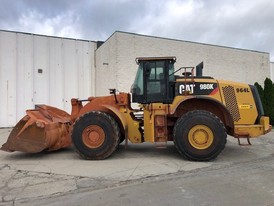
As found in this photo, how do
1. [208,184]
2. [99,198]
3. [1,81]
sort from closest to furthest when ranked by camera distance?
[99,198], [208,184], [1,81]

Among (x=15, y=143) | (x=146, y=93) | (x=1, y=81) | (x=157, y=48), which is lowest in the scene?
(x=15, y=143)

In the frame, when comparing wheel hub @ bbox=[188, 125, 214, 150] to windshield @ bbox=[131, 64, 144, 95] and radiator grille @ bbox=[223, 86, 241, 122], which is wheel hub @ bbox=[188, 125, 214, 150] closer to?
radiator grille @ bbox=[223, 86, 241, 122]

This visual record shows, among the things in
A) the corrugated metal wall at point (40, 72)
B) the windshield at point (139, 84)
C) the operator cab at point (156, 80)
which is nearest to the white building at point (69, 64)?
the corrugated metal wall at point (40, 72)

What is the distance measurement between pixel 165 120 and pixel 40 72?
13093 mm

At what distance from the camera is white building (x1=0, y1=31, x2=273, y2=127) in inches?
725

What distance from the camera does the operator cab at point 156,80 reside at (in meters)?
8.87

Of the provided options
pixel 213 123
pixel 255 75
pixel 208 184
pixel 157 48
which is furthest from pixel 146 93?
pixel 255 75

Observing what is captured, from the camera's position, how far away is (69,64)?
67.4 ft

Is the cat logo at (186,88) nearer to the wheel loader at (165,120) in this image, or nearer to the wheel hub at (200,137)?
the wheel loader at (165,120)

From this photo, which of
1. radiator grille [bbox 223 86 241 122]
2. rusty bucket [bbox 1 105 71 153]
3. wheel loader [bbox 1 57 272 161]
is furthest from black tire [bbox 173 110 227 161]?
rusty bucket [bbox 1 105 71 153]

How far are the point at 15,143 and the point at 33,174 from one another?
1.80 meters

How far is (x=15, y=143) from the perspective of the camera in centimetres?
860

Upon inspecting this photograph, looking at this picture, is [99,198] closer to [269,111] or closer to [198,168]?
[198,168]

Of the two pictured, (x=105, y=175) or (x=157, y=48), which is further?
(x=157, y=48)
